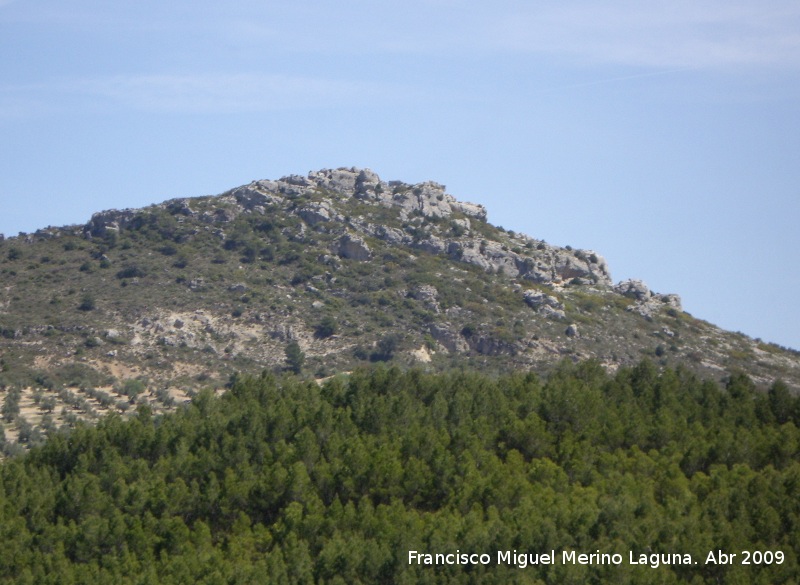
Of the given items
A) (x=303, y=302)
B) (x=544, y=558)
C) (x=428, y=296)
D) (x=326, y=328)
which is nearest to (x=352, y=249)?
(x=303, y=302)

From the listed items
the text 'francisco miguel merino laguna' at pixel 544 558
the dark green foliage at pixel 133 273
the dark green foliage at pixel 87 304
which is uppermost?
the dark green foliage at pixel 133 273

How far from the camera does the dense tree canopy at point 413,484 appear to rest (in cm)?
2652

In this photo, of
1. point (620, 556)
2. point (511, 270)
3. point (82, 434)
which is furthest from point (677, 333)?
point (620, 556)

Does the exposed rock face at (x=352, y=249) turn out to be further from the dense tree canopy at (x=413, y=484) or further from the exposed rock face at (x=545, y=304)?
the dense tree canopy at (x=413, y=484)

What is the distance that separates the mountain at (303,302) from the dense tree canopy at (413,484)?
618 inches

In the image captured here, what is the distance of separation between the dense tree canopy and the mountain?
618 inches

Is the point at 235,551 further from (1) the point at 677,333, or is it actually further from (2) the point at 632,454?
(1) the point at 677,333

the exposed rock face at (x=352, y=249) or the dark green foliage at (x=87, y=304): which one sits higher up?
the exposed rock face at (x=352, y=249)

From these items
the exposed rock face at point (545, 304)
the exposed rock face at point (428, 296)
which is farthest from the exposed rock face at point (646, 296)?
the exposed rock face at point (428, 296)

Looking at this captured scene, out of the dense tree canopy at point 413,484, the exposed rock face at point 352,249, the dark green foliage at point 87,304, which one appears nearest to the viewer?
the dense tree canopy at point 413,484

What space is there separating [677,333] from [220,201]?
106ft

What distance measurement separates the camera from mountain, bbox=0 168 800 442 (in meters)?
59.3

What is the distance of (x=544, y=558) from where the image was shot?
26.1 meters

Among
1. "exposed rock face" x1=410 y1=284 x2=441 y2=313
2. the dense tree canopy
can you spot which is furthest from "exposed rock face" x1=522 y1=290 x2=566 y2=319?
the dense tree canopy
